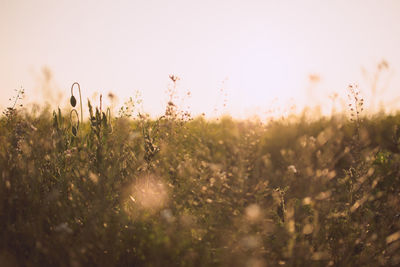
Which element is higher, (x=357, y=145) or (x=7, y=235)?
(x=357, y=145)

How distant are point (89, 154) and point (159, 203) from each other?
79cm

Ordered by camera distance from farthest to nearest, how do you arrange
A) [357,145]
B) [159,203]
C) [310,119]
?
[310,119] → [357,145] → [159,203]

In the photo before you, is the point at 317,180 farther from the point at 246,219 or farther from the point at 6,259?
the point at 6,259

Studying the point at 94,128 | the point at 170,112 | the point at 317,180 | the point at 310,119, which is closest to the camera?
the point at 317,180

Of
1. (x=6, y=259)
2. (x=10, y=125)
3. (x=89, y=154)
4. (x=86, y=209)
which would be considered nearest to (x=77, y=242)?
(x=86, y=209)

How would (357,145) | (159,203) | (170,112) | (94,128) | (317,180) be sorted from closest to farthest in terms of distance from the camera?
(317,180) → (159,203) → (94,128) → (357,145) → (170,112)

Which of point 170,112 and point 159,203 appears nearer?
point 159,203

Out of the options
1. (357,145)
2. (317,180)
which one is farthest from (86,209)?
(357,145)

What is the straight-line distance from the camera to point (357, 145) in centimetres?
237

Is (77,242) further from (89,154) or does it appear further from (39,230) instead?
(89,154)

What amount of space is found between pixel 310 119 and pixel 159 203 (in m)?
3.19

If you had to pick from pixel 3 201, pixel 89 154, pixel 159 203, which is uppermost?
pixel 89 154

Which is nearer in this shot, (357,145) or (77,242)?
(77,242)

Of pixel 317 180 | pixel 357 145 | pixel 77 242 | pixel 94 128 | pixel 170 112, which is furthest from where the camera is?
pixel 170 112
